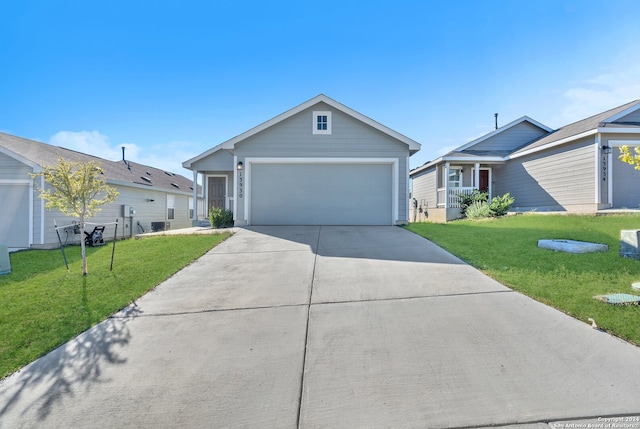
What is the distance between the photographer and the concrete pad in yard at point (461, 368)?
2.05 m

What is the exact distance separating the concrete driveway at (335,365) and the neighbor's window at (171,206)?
15.4 m

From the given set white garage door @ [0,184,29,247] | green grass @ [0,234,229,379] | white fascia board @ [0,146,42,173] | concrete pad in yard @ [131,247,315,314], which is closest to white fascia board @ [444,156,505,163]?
concrete pad in yard @ [131,247,315,314]

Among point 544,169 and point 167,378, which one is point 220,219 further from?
point 544,169

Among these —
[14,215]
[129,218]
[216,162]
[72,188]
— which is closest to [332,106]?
[216,162]

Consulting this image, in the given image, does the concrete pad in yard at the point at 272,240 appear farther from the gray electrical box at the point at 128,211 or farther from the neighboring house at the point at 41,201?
the gray electrical box at the point at 128,211

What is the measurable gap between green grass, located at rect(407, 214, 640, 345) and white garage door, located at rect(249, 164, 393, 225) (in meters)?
2.46

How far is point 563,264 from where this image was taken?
5.33 metres

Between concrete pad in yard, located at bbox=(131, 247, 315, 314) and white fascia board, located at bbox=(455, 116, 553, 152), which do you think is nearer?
concrete pad in yard, located at bbox=(131, 247, 315, 314)

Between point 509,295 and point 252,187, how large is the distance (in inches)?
362

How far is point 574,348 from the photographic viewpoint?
274cm

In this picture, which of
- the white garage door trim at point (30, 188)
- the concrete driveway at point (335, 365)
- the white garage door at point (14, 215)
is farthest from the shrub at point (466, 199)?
the white garage door at point (14, 215)

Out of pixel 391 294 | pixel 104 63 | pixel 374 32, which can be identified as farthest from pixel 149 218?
pixel 391 294

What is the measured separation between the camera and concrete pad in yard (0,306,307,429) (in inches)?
84.0

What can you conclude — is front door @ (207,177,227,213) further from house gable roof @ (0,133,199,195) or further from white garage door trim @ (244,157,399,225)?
white garage door trim @ (244,157,399,225)
